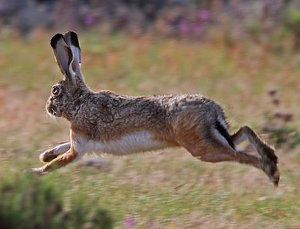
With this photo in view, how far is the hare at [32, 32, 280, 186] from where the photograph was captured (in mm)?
7805

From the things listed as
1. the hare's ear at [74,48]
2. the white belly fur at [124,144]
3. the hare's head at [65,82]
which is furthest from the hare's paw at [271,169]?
the hare's ear at [74,48]

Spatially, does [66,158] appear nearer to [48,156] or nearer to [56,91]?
[48,156]

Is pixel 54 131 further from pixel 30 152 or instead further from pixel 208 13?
pixel 208 13

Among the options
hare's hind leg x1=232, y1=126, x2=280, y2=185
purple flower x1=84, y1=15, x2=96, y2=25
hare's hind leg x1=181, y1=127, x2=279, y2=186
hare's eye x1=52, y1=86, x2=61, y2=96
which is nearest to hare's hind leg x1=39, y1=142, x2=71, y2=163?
hare's eye x1=52, y1=86, x2=61, y2=96

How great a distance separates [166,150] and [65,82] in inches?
52.6

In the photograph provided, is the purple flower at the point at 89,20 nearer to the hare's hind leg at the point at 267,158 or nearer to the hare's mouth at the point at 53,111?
the hare's mouth at the point at 53,111

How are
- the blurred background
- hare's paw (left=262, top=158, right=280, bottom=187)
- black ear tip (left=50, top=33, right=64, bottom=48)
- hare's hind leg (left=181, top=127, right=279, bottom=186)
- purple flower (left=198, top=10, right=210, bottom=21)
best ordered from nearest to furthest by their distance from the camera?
the blurred background, hare's hind leg (left=181, top=127, right=279, bottom=186), hare's paw (left=262, top=158, right=280, bottom=187), black ear tip (left=50, top=33, right=64, bottom=48), purple flower (left=198, top=10, right=210, bottom=21)

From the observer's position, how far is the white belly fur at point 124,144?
26.2 feet

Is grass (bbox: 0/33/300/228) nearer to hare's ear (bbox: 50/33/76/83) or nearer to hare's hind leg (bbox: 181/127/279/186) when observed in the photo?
hare's hind leg (bbox: 181/127/279/186)

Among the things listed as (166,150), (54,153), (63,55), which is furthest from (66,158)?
(166,150)

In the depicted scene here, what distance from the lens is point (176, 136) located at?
786cm

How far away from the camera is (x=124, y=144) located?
8078mm

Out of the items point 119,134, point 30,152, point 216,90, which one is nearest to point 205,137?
point 119,134

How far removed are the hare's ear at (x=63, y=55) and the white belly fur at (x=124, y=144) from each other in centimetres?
63
